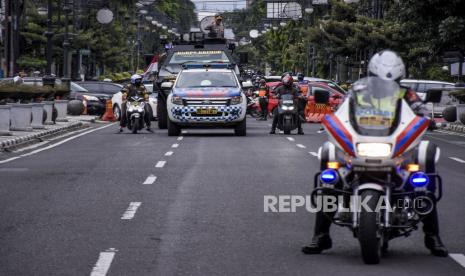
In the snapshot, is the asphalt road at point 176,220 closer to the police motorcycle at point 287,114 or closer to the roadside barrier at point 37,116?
the police motorcycle at point 287,114

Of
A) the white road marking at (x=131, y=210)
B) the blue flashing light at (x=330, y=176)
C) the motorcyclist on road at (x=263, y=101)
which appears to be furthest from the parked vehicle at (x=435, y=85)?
the blue flashing light at (x=330, y=176)

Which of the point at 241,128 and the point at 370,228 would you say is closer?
the point at 370,228

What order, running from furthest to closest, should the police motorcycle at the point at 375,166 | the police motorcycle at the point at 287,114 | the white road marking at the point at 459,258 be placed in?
the police motorcycle at the point at 287,114 < the white road marking at the point at 459,258 < the police motorcycle at the point at 375,166

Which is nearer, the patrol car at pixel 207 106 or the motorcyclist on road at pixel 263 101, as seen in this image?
the patrol car at pixel 207 106

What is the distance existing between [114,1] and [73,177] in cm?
8790

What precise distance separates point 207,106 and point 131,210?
17.5 metres

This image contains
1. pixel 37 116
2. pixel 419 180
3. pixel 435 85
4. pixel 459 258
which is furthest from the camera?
pixel 435 85

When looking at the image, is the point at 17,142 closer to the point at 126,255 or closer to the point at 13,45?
the point at 126,255

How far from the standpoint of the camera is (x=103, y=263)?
34.4ft

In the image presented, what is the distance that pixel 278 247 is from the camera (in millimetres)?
11617

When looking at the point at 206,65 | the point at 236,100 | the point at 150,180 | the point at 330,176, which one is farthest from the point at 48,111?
the point at 330,176

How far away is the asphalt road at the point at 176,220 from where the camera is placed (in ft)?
34.4

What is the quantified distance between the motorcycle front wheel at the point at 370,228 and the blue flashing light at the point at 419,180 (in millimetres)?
484

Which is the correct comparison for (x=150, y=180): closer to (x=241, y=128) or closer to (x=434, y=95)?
(x=434, y=95)
